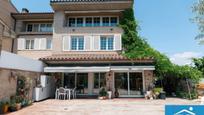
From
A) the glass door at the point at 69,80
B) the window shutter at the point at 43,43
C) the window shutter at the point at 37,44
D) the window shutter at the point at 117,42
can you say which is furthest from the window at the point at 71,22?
the glass door at the point at 69,80

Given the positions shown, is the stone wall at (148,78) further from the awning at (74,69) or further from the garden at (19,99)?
the garden at (19,99)

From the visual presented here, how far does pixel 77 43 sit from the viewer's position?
29.8 metres

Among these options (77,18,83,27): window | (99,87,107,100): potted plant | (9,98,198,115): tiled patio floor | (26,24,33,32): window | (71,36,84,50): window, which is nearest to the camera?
(9,98,198,115): tiled patio floor

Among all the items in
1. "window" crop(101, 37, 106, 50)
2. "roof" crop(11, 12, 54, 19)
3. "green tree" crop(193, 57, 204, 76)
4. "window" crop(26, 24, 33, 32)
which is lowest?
"green tree" crop(193, 57, 204, 76)

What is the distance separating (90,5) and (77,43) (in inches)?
220

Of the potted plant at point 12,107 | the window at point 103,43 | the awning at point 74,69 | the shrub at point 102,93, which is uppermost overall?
the window at point 103,43

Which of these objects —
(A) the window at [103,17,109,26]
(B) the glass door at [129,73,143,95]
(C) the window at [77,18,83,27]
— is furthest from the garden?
(A) the window at [103,17,109,26]

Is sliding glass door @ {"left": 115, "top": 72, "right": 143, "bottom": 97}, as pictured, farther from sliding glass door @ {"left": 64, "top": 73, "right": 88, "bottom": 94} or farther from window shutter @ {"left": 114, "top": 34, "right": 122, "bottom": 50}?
window shutter @ {"left": 114, "top": 34, "right": 122, "bottom": 50}

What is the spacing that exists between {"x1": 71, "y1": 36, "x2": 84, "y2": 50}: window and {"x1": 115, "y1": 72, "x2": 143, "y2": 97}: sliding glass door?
Answer: 729cm

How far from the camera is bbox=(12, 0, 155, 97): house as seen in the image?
84.5 ft

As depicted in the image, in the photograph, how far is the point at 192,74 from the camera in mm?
26484

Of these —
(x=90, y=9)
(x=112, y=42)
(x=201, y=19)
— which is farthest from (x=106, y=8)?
(x=201, y=19)

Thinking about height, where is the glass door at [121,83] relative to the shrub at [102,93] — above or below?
above

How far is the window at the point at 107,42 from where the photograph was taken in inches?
1154
